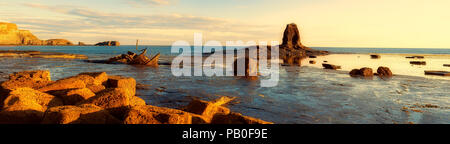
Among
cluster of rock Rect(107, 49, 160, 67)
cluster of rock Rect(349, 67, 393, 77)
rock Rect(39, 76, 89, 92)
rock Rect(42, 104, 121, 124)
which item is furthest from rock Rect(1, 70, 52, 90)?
cluster of rock Rect(349, 67, 393, 77)

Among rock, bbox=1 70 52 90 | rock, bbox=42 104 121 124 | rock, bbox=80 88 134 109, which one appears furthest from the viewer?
rock, bbox=1 70 52 90

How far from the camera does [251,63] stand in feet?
75.7

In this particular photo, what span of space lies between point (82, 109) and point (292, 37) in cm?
8397

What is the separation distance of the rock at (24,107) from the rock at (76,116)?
3.36 ft

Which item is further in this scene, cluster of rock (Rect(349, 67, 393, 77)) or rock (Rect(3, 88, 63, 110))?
cluster of rock (Rect(349, 67, 393, 77))

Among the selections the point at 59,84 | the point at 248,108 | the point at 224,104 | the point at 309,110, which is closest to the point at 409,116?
the point at 309,110

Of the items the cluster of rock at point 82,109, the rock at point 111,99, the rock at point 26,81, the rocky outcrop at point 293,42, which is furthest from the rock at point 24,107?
the rocky outcrop at point 293,42

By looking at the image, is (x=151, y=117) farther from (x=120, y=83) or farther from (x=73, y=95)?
(x=120, y=83)

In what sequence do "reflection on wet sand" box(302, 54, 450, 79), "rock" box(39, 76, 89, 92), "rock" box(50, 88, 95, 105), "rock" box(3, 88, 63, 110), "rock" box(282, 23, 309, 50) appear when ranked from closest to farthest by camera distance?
1. "rock" box(3, 88, 63, 110)
2. "rock" box(50, 88, 95, 105)
3. "rock" box(39, 76, 89, 92)
4. "reflection on wet sand" box(302, 54, 450, 79)
5. "rock" box(282, 23, 309, 50)

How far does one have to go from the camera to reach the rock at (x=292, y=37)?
81250 mm

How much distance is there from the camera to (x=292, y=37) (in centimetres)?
8362

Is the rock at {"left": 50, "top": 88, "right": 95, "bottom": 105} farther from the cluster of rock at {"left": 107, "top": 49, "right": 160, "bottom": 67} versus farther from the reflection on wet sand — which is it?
the reflection on wet sand

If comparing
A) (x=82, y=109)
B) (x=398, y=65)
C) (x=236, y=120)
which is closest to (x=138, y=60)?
(x=82, y=109)

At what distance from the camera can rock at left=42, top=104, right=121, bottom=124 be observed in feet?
15.4
